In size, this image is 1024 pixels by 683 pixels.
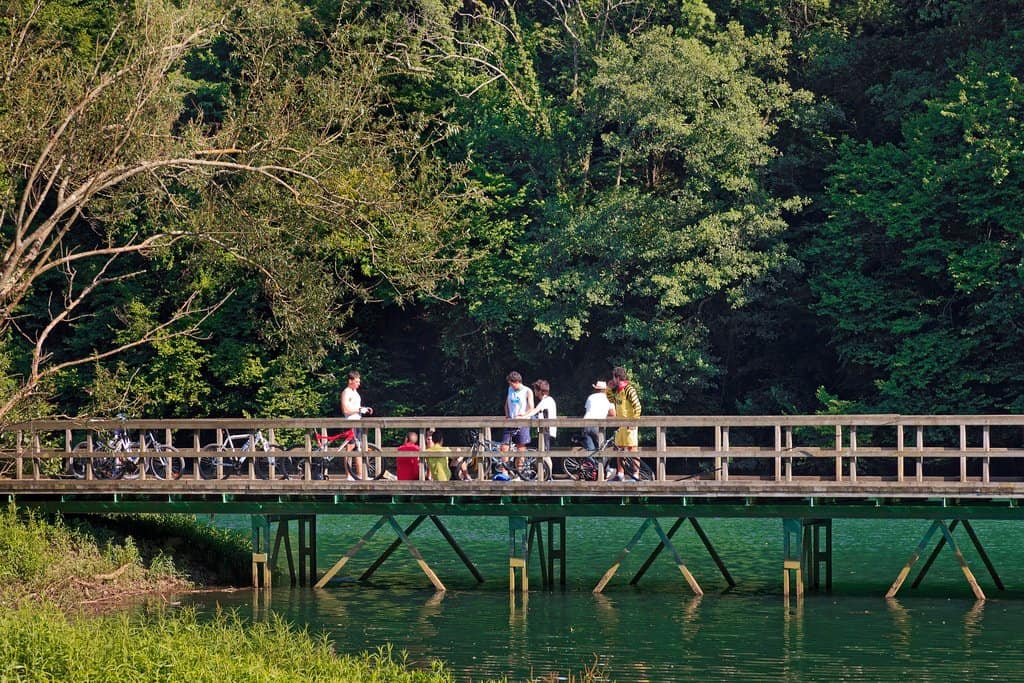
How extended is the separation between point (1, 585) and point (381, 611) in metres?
5.75

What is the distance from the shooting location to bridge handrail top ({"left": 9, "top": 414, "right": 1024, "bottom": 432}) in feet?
77.9

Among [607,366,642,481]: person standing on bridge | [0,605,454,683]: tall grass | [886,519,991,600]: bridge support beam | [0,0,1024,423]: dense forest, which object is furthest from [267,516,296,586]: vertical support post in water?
[0,0,1024,423]: dense forest

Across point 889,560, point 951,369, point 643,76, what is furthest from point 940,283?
point 889,560

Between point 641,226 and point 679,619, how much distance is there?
24.1 m

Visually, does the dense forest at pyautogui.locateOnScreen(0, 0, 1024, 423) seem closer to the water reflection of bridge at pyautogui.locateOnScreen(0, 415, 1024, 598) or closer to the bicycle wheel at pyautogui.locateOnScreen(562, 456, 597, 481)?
the water reflection of bridge at pyautogui.locateOnScreen(0, 415, 1024, 598)

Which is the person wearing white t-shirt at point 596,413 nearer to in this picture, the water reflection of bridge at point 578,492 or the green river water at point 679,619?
Result: the water reflection of bridge at point 578,492

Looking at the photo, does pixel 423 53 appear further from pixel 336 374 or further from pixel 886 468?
pixel 886 468

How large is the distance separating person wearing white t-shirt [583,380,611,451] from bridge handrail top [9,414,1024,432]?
38 centimetres

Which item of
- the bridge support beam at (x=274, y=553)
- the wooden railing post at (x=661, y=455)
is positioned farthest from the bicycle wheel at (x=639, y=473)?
the bridge support beam at (x=274, y=553)

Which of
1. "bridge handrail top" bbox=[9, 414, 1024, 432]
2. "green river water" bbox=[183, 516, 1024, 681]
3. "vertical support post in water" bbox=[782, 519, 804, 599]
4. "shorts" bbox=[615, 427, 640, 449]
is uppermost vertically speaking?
"bridge handrail top" bbox=[9, 414, 1024, 432]

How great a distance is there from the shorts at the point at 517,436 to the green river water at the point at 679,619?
7.97ft

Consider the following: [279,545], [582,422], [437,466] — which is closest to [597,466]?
[582,422]

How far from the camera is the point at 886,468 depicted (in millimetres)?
44750

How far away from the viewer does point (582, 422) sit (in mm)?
25359
